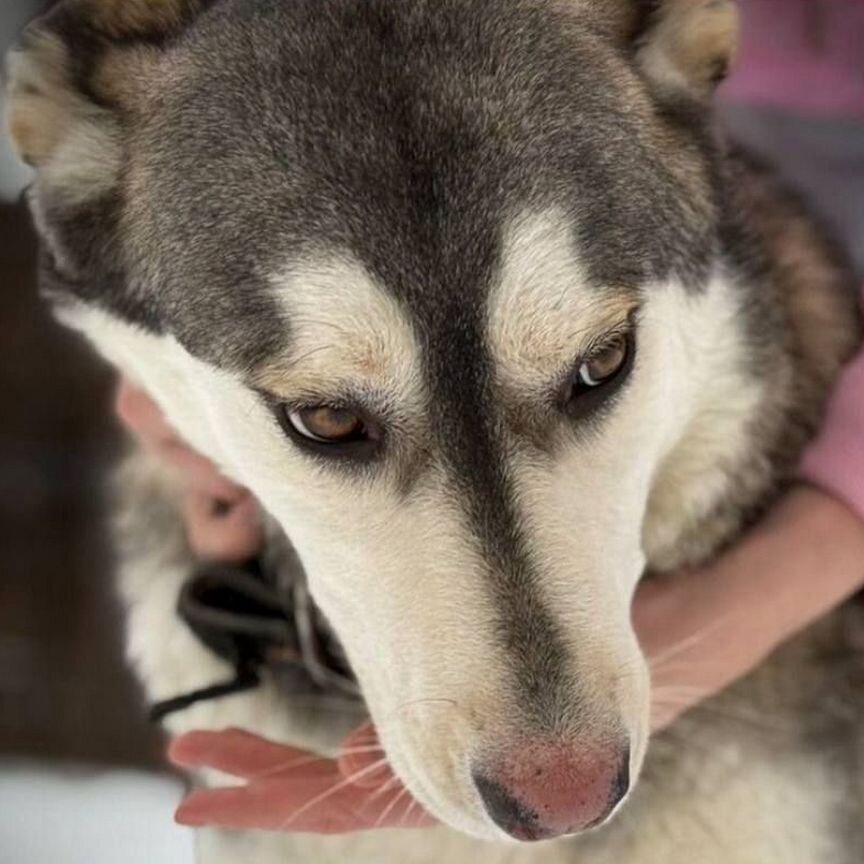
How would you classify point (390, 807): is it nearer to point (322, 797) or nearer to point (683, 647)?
point (322, 797)

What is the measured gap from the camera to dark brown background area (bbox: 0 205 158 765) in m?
2.50

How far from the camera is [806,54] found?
194 centimetres

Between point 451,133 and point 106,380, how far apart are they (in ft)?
5.62

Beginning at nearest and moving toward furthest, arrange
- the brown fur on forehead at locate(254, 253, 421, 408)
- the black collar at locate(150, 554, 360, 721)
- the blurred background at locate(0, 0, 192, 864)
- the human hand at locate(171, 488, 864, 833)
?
the brown fur on forehead at locate(254, 253, 421, 408) < the human hand at locate(171, 488, 864, 833) < the black collar at locate(150, 554, 360, 721) < the blurred background at locate(0, 0, 192, 864)

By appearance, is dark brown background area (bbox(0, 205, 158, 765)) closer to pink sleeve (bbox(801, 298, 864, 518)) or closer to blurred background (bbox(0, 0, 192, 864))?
blurred background (bbox(0, 0, 192, 864))

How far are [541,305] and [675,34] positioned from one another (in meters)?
0.36

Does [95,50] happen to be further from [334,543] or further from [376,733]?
[376,733]

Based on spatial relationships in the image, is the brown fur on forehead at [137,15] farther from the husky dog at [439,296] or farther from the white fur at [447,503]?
the white fur at [447,503]

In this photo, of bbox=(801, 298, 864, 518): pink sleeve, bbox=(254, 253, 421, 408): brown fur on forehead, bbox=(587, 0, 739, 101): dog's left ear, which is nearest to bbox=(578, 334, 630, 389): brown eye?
bbox=(254, 253, 421, 408): brown fur on forehead

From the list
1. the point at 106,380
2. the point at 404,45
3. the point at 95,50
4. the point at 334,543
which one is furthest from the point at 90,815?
the point at 404,45

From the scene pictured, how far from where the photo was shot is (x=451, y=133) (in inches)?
45.7

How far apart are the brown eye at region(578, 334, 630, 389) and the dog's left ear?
271 millimetres

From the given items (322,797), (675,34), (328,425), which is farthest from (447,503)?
(675,34)

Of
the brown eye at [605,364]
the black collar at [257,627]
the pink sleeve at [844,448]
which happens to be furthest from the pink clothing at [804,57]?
the black collar at [257,627]
